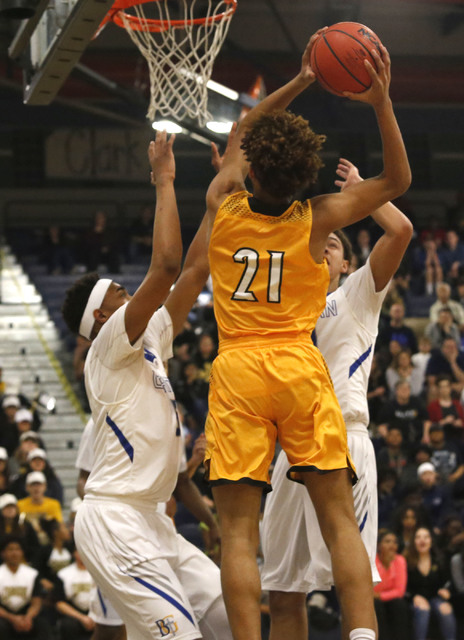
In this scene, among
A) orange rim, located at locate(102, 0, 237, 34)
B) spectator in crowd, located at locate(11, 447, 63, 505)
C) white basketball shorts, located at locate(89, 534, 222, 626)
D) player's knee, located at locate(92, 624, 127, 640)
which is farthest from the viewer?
spectator in crowd, located at locate(11, 447, 63, 505)

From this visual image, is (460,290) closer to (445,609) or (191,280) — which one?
(445,609)

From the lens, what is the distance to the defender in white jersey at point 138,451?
4828mm

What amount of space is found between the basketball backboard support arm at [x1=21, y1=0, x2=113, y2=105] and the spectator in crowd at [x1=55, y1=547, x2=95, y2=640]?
6.02 m

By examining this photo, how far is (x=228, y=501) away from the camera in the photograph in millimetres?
4562

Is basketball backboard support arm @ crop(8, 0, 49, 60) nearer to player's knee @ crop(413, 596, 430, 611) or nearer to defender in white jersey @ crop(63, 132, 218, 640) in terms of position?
defender in white jersey @ crop(63, 132, 218, 640)

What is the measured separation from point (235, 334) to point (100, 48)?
56.7 ft

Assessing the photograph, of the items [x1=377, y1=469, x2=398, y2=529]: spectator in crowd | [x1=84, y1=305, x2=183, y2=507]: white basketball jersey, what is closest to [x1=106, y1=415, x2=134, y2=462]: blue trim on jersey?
[x1=84, y1=305, x2=183, y2=507]: white basketball jersey

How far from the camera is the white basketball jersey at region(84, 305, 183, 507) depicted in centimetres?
501

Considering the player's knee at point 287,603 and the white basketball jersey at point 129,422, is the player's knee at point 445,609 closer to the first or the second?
the player's knee at point 287,603

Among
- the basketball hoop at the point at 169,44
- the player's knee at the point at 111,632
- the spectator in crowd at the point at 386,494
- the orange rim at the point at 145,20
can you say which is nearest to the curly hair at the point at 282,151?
the orange rim at the point at 145,20

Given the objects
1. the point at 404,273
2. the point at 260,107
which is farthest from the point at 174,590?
the point at 404,273

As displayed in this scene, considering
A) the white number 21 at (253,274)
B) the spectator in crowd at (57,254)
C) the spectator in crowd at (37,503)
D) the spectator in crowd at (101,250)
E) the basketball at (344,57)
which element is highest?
the basketball at (344,57)

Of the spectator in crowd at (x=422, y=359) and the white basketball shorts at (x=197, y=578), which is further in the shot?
the spectator in crowd at (x=422, y=359)

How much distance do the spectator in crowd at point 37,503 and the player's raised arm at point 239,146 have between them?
810 cm
